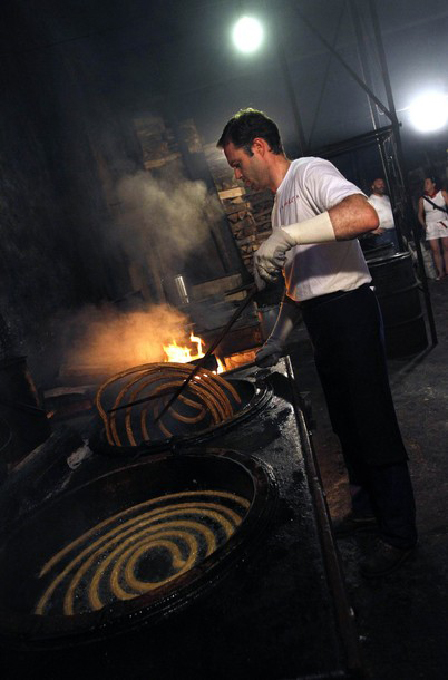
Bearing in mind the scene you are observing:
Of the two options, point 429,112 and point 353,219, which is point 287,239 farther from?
point 429,112

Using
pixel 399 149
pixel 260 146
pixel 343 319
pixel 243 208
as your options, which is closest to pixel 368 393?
pixel 343 319

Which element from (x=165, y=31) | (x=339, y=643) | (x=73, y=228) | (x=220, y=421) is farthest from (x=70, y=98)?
(x=339, y=643)

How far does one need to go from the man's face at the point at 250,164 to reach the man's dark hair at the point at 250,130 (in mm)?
30

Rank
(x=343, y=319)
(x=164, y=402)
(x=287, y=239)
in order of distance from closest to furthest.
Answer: (x=287, y=239) < (x=343, y=319) < (x=164, y=402)

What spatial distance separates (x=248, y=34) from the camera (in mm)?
11633

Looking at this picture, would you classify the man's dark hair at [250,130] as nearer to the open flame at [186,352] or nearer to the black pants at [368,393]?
the black pants at [368,393]

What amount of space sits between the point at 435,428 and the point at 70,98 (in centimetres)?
1041

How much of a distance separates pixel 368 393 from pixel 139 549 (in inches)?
61.0

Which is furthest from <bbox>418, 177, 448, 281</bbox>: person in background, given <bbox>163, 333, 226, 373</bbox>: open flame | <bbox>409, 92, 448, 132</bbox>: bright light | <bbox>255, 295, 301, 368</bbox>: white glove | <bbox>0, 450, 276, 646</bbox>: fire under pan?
<bbox>0, 450, 276, 646</bbox>: fire under pan

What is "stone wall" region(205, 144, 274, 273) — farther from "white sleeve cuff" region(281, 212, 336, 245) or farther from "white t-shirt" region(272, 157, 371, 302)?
"white sleeve cuff" region(281, 212, 336, 245)

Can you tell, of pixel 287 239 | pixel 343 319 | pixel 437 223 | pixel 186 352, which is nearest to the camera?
pixel 287 239

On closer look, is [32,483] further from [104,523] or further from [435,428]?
[435,428]

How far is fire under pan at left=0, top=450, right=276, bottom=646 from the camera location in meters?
1.47

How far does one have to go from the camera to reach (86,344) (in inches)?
278
